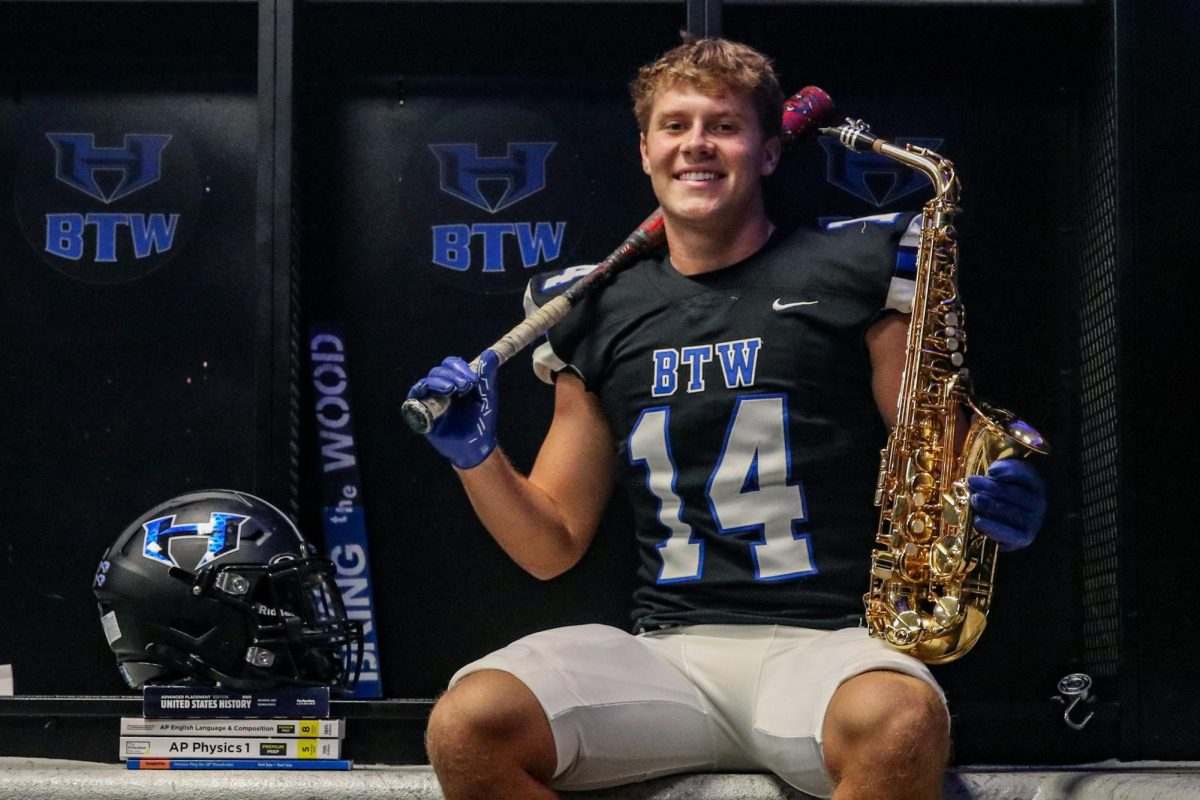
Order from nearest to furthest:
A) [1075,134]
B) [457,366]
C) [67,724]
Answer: [457,366], [67,724], [1075,134]

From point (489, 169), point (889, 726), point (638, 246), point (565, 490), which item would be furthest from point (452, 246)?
point (889, 726)

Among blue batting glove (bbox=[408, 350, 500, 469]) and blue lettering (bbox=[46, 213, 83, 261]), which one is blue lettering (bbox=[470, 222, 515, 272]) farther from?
blue lettering (bbox=[46, 213, 83, 261])

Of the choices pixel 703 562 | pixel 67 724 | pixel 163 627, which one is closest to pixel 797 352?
pixel 703 562

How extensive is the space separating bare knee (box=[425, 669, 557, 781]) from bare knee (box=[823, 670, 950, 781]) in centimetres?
38

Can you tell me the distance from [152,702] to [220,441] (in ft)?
2.22

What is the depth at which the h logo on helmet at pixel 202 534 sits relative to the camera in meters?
2.28

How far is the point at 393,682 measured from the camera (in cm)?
273

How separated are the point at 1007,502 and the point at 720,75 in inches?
31.8

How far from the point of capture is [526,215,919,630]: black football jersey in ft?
6.90

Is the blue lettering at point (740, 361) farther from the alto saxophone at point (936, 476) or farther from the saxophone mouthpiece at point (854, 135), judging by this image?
the saxophone mouthpiece at point (854, 135)

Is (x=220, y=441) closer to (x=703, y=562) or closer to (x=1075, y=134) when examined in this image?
(x=703, y=562)

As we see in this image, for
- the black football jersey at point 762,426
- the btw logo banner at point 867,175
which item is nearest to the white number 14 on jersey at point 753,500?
the black football jersey at point 762,426

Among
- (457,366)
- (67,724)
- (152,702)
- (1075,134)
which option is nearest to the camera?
(457,366)

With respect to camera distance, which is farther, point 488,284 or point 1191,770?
point 488,284
